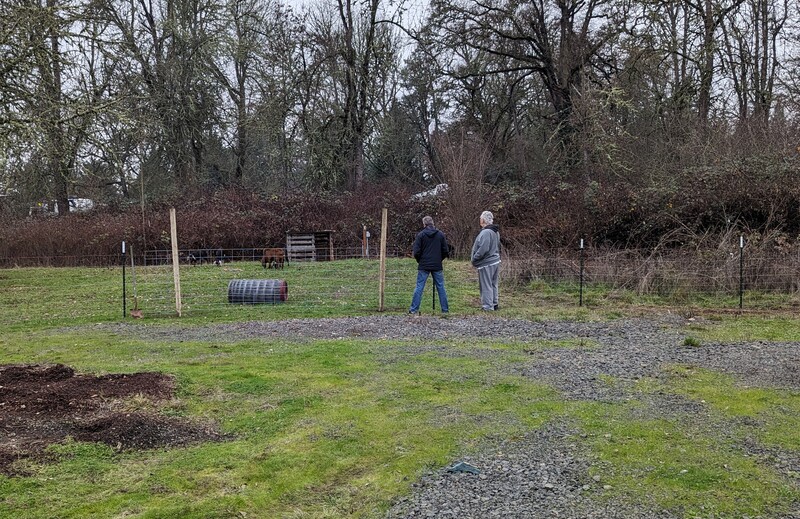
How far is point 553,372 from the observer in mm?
6672

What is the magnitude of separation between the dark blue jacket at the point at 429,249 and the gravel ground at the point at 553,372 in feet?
3.37

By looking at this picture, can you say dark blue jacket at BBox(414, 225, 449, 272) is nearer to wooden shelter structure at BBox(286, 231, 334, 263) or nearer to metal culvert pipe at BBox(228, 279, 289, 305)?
metal culvert pipe at BBox(228, 279, 289, 305)

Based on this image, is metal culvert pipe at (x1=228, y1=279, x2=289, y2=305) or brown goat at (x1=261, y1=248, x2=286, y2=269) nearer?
metal culvert pipe at (x1=228, y1=279, x2=289, y2=305)

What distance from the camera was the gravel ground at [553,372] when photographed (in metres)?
3.61

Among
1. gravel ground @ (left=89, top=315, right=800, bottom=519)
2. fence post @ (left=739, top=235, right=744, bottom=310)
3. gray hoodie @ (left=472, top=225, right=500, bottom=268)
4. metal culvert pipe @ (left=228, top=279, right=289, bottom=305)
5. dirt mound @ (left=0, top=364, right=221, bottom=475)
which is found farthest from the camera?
metal culvert pipe @ (left=228, top=279, right=289, bottom=305)

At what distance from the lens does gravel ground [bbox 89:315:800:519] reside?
3605 millimetres

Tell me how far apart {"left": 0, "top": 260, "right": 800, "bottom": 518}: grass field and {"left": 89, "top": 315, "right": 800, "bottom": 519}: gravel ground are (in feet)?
0.52

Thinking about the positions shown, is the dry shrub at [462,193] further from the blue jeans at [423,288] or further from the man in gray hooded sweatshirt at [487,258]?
the blue jeans at [423,288]

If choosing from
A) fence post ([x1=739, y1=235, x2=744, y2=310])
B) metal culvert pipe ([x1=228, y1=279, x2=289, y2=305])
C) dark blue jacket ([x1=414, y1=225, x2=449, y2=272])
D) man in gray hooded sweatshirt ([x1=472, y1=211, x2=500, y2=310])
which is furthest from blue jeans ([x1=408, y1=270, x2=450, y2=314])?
fence post ([x1=739, y1=235, x2=744, y2=310])

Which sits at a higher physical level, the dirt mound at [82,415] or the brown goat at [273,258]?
the brown goat at [273,258]

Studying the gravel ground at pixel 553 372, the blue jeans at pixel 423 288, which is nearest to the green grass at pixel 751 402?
the gravel ground at pixel 553 372

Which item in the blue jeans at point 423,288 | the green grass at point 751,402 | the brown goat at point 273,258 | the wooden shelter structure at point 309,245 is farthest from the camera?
the wooden shelter structure at point 309,245

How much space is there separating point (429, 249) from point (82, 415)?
6.84 m

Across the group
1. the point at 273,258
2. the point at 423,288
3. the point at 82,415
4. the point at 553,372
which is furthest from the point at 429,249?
the point at 273,258
